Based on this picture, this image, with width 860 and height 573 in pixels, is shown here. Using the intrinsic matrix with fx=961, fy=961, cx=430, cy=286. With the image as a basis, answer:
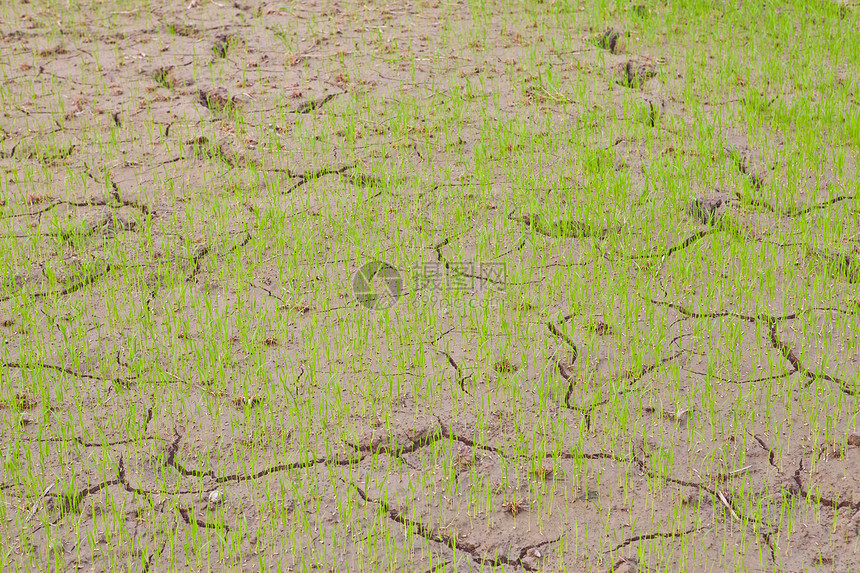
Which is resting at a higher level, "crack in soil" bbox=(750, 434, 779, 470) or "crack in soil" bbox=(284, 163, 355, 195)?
"crack in soil" bbox=(284, 163, 355, 195)

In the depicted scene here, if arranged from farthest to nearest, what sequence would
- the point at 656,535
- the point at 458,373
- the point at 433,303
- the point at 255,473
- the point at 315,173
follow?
the point at 315,173 < the point at 433,303 < the point at 458,373 < the point at 255,473 < the point at 656,535

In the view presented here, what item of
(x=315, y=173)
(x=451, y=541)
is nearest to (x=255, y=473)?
(x=451, y=541)

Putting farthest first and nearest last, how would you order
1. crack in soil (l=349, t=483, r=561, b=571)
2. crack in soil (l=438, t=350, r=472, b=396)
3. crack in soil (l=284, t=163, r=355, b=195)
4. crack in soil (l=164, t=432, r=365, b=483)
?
crack in soil (l=284, t=163, r=355, b=195) → crack in soil (l=438, t=350, r=472, b=396) → crack in soil (l=164, t=432, r=365, b=483) → crack in soil (l=349, t=483, r=561, b=571)

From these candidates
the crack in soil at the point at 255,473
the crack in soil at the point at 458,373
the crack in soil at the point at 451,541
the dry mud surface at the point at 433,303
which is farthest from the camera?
the crack in soil at the point at 458,373

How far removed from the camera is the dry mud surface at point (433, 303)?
9.68 ft

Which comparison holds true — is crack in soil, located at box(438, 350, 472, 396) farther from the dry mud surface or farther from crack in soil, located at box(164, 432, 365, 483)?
crack in soil, located at box(164, 432, 365, 483)

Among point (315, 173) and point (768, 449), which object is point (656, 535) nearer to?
point (768, 449)

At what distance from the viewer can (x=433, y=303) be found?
3982 mm

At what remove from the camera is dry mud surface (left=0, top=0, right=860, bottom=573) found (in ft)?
9.68

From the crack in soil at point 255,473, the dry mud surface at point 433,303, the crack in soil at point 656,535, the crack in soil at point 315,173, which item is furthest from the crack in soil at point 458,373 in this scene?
the crack in soil at point 315,173

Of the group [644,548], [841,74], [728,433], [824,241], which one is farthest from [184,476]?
[841,74]

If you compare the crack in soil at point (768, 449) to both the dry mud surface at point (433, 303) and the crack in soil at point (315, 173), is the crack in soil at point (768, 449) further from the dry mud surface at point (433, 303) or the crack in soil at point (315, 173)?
the crack in soil at point (315, 173)

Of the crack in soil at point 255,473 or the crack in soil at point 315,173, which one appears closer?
the crack in soil at point 255,473

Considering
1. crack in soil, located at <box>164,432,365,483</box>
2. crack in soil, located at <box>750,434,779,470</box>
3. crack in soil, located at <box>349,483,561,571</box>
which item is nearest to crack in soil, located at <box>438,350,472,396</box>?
crack in soil, located at <box>164,432,365,483</box>
